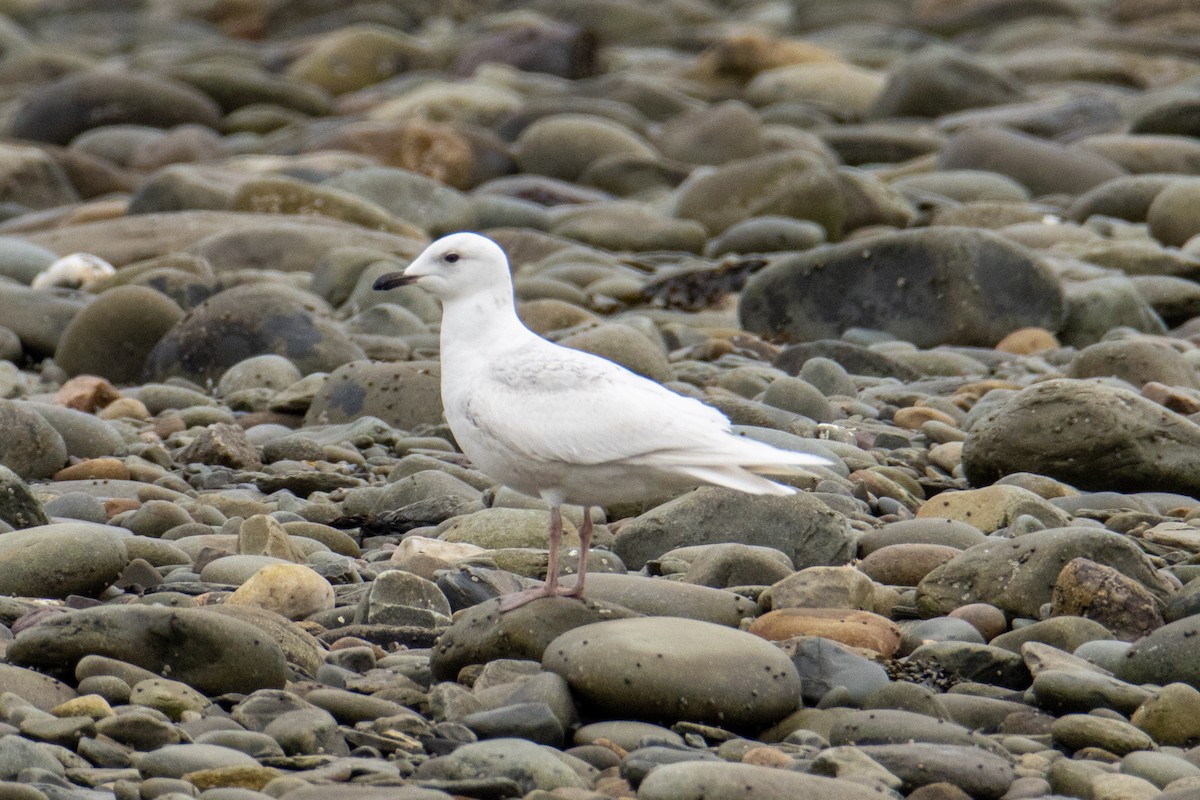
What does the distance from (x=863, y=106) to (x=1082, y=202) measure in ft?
28.5

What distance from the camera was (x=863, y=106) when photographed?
2225 cm

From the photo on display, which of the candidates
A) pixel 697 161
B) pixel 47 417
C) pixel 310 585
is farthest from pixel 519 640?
pixel 697 161

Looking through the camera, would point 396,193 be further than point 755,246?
Yes

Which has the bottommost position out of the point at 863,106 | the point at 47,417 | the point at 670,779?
the point at 863,106

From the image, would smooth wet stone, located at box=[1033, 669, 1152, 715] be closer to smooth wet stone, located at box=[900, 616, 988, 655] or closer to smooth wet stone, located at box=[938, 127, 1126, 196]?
smooth wet stone, located at box=[900, 616, 988, 655]

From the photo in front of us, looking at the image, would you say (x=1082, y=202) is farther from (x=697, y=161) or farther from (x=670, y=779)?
(x=670, y=779)

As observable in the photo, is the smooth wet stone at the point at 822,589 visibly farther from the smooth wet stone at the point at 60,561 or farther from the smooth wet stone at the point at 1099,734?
the smooth wet stone at the point at 60,561

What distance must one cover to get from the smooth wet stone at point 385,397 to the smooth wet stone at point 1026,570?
10.9ft

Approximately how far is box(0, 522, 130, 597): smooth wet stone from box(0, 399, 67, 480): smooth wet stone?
168 centimetres

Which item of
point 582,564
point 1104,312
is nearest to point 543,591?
point 582,564

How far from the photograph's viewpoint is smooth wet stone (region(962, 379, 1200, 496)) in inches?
267

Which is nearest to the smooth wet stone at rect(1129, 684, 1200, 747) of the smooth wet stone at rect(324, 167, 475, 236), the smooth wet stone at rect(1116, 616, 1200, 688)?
the smooth wet stone at rect(1116, 616, 1200, 688)

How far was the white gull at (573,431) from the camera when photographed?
15.8 feet

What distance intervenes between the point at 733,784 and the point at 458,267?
224cm
